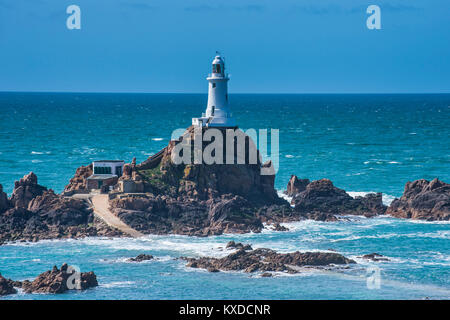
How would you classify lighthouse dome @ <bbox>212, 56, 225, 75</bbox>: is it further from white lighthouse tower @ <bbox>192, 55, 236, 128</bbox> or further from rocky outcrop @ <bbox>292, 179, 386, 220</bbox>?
rocky outcrop @ <bbox>292, 179, 386, 220</bbox>

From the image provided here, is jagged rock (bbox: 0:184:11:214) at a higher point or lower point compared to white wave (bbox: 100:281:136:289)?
higher

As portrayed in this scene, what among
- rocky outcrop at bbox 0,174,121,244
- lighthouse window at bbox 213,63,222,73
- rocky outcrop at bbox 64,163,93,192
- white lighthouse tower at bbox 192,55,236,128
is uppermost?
lighthouse window at bbox 213,63,222,73

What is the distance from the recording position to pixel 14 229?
247ft

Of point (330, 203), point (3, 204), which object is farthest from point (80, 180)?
point (330, 203)

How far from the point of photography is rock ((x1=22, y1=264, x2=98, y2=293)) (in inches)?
2244

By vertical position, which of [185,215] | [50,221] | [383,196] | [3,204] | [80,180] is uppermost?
[80,180]

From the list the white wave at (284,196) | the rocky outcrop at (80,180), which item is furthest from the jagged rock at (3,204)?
the white wave at (284,196)

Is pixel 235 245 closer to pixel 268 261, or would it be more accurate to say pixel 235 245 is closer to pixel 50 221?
pixel 268 261

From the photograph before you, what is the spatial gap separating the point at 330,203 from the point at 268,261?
23.5 metres

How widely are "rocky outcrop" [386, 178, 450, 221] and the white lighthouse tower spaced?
21190 mm

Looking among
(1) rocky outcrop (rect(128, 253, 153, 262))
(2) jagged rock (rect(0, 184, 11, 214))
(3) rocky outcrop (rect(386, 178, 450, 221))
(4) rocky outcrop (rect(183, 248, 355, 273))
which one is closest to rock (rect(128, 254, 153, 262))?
(1) rocky outcrop (rect(128, 253, 153, 262))

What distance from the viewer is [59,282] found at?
57.1 metres

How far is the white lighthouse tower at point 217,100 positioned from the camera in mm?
89012
